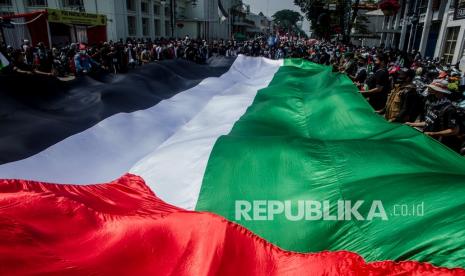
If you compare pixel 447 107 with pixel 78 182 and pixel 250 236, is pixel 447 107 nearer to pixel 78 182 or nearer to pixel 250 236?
pixel 250 236

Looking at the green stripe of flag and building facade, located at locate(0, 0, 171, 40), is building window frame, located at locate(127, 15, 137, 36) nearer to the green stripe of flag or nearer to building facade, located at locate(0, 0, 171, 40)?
building facade, located at locate(0, 0, 171, 40)

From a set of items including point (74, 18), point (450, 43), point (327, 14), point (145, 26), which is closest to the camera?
point (450, 43)

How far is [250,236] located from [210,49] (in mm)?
21520

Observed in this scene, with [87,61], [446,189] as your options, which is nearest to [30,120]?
[446,189]

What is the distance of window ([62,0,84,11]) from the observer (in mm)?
28945

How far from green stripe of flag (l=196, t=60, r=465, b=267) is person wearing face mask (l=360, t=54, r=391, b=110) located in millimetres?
2338

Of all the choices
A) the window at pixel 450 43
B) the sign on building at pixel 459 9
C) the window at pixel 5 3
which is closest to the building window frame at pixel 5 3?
the window at pixel 5 3

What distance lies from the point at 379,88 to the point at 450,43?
1327cm

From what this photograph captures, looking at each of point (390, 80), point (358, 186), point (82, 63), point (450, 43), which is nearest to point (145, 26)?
point (82, 63)

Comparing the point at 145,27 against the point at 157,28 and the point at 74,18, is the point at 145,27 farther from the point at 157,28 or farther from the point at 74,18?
the point at 74,18

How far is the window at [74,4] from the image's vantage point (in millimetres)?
28945

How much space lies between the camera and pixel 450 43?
16.1 metres

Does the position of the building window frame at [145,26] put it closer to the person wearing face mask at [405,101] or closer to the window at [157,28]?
the window at [157,28]

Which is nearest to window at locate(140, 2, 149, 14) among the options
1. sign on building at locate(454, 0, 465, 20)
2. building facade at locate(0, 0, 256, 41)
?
building facade at locate(0, 0, 256, 41)
